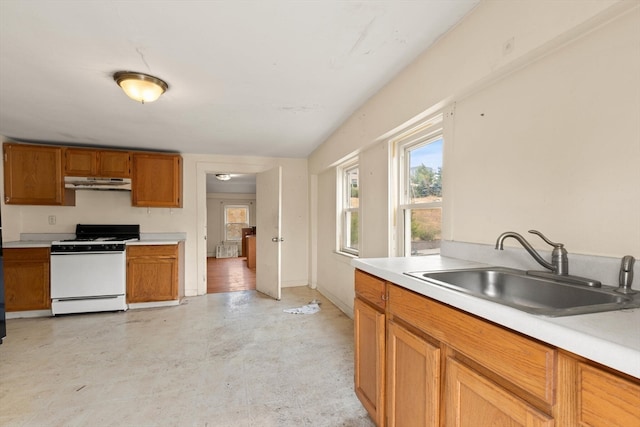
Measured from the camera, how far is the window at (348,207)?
3.66 meters

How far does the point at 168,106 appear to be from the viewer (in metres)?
2.69

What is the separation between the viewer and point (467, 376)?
0.93 meters

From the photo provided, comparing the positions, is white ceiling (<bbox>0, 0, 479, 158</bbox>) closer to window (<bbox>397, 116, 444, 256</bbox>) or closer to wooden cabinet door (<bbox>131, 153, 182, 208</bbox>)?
window (<bbox>397, 116, 444, 256</bbox>)

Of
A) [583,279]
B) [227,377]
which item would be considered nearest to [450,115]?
[583,279]

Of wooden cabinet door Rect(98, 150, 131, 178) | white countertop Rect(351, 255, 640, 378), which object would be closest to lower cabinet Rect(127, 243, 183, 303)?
wooden cabinet door Rect(98, 150, 131, 178)

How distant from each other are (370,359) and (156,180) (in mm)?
3819

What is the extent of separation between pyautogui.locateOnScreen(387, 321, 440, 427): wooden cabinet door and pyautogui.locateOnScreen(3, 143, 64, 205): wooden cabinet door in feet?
14.7

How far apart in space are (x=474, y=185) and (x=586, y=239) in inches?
23.2

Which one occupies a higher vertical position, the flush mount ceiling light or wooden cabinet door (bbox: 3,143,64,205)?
the flush mount ceiling light

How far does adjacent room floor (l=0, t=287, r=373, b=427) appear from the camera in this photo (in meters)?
1.74

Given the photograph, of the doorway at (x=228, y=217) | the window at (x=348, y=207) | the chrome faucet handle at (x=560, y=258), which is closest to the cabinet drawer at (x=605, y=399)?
the chrome faucet handle at (x=560, y=258)

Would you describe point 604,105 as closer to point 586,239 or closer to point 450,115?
point 586,239

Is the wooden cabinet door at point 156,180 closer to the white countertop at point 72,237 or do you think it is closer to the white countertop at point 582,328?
the white countertop at point 72,237

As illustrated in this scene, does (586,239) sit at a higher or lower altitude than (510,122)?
lower
